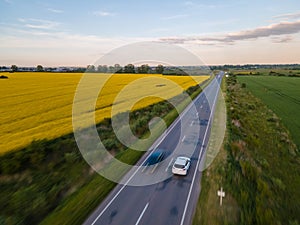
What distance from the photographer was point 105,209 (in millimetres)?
11852

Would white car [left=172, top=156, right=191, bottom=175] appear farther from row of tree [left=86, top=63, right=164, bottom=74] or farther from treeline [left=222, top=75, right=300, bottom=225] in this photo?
row of tree [left=86, top=63, right=164, bottom=74]

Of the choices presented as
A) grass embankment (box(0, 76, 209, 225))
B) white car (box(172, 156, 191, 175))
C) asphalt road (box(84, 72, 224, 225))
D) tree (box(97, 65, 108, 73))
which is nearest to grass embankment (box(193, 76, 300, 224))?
asphalt road (box(84, 72, 224, 225))

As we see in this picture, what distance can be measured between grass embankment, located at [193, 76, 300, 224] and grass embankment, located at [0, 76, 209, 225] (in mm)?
6414

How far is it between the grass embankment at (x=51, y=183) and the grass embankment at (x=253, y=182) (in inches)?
253

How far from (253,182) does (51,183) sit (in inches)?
530

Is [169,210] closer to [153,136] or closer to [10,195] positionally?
[10,195]

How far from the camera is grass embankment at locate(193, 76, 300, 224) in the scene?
11.2 meters

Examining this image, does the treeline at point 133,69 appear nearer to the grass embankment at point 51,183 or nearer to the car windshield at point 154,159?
the grass embankment at point 51,183

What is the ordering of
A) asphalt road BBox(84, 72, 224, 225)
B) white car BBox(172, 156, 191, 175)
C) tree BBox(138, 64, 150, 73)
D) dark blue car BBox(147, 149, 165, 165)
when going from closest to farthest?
asphalt road BBox(84, 72, 224, 225)
white car BBox(172, 156, 191, 175)
dark blue car BBox(147, 149, 165, 165)
tree BBox(138, 64, 150, 73)

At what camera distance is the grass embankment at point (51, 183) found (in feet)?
36.8

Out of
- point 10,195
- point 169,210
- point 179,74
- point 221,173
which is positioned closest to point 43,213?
point 10,195

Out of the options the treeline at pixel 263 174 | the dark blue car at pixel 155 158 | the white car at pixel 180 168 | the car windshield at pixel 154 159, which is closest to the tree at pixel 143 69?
the treeline at pixel 263 174

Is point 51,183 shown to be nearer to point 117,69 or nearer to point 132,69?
point 117,69

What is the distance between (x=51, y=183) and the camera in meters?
14.0
